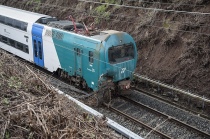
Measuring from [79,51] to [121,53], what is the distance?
193cm

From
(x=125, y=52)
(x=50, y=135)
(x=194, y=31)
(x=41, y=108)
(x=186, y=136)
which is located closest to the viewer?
(x=50, y=135)

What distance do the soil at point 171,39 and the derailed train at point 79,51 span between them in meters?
2.32

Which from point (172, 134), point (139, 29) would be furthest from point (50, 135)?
point (139, 29)

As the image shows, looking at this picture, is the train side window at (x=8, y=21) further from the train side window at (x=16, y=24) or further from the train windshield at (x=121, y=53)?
the train windshield at (x=121, y=53)

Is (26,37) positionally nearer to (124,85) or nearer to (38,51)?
(38,51)

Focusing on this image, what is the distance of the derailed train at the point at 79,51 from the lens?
11.8 metres

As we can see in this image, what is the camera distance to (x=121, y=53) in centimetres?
1242

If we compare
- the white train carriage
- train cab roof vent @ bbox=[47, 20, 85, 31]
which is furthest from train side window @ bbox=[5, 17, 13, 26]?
train cab roof vent @ bbox=[47, 20, 85, 31]

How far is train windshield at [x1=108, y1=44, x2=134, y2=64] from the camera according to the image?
11935 millimetres

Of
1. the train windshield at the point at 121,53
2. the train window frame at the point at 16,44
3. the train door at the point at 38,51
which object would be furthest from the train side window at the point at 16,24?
the train windshield at the point at 121,53

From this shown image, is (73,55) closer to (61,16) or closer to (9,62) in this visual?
(9,62)

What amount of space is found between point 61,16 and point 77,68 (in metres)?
11.5

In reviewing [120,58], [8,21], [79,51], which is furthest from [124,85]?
[8,21]

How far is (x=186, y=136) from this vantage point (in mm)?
9875
